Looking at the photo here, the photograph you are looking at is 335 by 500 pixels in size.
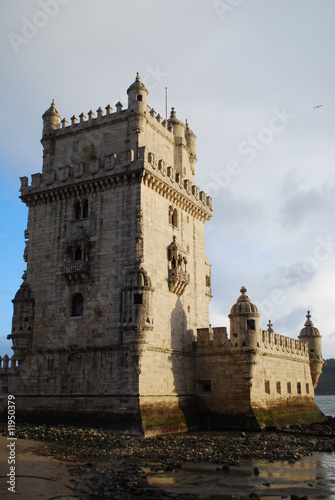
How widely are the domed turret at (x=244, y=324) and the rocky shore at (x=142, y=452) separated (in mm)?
5658

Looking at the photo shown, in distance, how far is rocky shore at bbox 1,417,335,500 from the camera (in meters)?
17.3

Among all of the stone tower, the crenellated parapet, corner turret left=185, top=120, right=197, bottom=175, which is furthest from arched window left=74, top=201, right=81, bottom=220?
the crenellated parapet

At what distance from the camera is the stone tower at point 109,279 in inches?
1180

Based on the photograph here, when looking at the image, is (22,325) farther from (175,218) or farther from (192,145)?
(192,145)

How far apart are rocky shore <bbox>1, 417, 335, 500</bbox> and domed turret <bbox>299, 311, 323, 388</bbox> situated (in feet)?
55.1

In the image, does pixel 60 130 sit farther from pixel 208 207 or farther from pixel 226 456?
pixel 226 456

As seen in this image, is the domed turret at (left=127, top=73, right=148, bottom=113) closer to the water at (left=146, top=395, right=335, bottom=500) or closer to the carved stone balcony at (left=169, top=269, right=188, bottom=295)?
the carved stone balcony at (left=169, top=269, right=188, bottom=295)

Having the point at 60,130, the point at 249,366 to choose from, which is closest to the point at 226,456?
the point at 249,366

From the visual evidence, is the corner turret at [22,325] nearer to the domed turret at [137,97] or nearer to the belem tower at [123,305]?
the belem tower at [123,305]

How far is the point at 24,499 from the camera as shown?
1505 centimetres

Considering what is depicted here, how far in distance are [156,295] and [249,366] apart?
297 inches

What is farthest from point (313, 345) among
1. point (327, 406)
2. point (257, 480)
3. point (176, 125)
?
point (327, 406)

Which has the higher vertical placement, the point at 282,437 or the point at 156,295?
the point at 156,295

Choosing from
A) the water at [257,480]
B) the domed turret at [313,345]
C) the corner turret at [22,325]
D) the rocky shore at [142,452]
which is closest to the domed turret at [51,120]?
the corner turret at [22,325]
